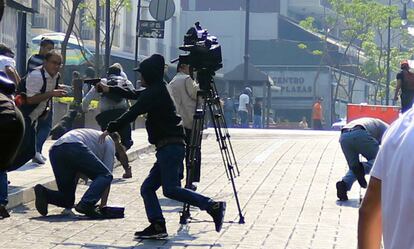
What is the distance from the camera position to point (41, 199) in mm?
10250

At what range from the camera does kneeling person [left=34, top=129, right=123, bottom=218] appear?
10109 mm

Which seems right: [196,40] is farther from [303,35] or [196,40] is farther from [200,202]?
[303,35]

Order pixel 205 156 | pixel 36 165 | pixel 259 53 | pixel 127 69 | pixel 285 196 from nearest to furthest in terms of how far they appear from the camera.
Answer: pixel 285 196 → pixel 36 165 → pixel 205 156 → pixel 127 69 → pixel 259 53

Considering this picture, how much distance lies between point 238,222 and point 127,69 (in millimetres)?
36507

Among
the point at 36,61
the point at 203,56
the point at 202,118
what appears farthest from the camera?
the point at 36,61

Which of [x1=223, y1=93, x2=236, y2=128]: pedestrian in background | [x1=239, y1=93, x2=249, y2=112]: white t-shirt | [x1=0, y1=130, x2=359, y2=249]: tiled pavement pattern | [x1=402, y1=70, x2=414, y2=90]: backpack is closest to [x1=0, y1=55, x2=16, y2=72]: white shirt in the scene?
[x1=0, y1=130, x2=359, y2=249]: tiled pavement pattern

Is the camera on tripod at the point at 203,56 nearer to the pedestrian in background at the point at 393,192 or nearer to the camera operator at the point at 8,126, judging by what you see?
the pedestrian in background at the point at 393,192

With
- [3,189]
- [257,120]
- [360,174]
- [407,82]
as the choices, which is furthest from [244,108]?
[3,189]

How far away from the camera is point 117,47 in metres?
52.6

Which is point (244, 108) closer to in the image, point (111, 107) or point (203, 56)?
point (111, 107)

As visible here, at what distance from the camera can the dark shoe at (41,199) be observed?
10.2 meters

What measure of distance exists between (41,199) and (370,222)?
24.8ft

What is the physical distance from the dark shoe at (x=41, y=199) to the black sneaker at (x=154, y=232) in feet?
5.21

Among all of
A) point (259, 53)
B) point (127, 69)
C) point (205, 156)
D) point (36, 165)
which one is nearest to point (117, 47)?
point (127, 69)
